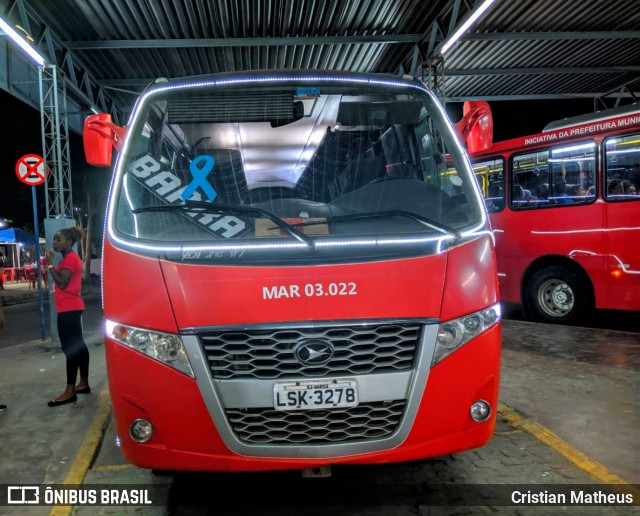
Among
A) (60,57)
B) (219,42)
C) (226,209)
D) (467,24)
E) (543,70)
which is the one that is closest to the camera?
(226,209)

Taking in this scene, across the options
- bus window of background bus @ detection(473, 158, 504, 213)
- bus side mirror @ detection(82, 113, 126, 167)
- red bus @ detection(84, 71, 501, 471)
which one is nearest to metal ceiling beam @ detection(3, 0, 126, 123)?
bus side mirror @ detection(82, 113, 126, 167)

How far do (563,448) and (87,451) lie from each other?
3.45m

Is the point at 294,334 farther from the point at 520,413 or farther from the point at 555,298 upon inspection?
the point at 555,298

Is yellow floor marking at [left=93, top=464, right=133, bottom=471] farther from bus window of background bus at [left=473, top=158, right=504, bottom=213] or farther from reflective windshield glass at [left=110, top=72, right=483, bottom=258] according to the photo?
bus window of background bus at [left=473, top=158, right=504, bottom=213]

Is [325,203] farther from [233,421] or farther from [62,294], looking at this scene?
[62,294]

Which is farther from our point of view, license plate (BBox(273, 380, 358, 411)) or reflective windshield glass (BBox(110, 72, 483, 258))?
reflective windshield glass (BBox(110, 72, 483, 258))

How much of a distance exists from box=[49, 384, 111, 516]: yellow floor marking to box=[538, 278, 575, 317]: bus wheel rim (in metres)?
7.04

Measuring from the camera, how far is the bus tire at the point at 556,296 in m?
8.52

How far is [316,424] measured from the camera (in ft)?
8.46

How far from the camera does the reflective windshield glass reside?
116 inches

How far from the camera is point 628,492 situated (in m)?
3.12

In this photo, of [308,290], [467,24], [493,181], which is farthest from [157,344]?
[467,24]

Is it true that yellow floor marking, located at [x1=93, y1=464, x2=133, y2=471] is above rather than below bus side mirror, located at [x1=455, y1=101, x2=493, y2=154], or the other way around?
below

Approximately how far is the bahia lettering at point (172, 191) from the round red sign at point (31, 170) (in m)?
6.59
